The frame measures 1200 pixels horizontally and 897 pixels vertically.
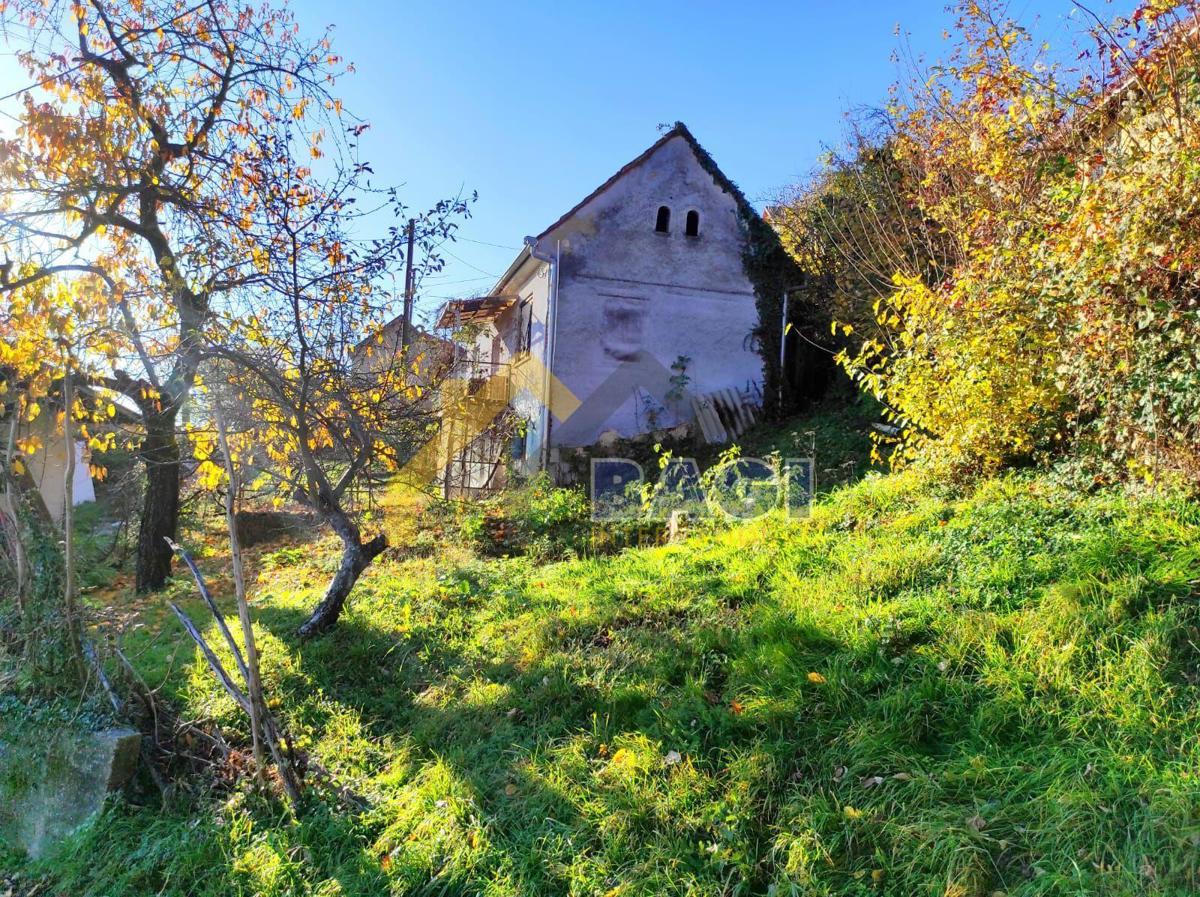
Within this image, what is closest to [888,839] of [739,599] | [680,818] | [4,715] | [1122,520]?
[680,818]

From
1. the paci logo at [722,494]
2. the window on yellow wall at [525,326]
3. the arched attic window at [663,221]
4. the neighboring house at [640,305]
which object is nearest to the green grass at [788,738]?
the paci logo at [722,494]

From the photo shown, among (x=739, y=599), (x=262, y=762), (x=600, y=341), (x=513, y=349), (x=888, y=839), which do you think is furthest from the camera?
(x=513, y=349)

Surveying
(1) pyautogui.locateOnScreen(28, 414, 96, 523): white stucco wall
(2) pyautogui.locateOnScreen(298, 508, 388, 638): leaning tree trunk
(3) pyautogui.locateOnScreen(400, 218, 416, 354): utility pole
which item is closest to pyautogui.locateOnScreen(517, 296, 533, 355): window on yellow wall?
(3) pyautogui.locateOnScreen(400, 218, 416, 354): utility pole

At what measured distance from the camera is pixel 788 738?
313 centimetres

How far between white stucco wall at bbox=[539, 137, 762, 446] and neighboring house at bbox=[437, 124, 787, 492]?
0.07 ft

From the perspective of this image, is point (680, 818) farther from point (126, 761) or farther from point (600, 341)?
point (600, 341)

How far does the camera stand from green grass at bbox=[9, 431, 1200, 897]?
2.41 m

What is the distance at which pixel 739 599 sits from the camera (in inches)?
188

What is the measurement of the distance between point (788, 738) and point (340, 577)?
4331mm

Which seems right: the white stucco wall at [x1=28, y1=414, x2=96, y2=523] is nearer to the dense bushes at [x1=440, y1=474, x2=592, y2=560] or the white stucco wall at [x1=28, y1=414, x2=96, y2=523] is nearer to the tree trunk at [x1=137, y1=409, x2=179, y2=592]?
the tree trunk at [x1=137, y1=409, x2=179, y2=592]

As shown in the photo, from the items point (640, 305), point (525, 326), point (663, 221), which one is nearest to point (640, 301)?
point (640, 305)

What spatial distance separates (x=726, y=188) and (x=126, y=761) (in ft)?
45.4

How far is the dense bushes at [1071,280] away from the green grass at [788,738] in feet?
1.77

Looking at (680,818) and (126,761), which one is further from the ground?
(680,818)
